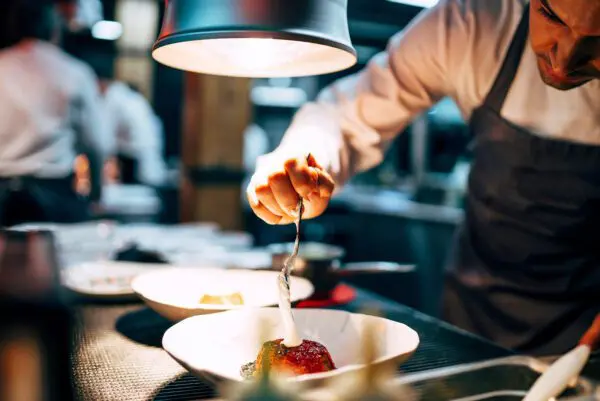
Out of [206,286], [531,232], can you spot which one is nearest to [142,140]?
[206,286]

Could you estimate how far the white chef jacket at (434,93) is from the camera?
1600 millimetres

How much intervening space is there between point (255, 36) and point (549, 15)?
2.16 ft

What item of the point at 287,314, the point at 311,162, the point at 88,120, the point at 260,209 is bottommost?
the point at 88,120

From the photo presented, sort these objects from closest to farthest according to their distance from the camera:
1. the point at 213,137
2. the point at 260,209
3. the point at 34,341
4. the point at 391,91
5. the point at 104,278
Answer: the point at 34,341
the point at 260,209
the point at 104,278
the point at 391,91
the point at 213,137

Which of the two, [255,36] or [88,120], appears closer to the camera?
[255,36]

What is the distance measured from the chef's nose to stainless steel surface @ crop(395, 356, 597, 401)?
0.62 metres

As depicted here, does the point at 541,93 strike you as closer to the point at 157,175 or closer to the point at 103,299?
the point at 103,299

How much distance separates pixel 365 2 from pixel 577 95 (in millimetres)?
3109

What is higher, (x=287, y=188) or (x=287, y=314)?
(x=287, y=188)

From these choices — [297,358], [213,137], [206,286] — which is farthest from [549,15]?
[213,137]

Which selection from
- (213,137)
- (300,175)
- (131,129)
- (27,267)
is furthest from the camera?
(131,129)

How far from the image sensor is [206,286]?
1.50 meters

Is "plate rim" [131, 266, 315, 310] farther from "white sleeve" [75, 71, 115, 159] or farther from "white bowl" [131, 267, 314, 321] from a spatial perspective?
"white sleeve" [75, 71, 115, 159]

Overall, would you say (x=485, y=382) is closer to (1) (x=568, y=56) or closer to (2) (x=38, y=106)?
(1) (x=568, y=56)
